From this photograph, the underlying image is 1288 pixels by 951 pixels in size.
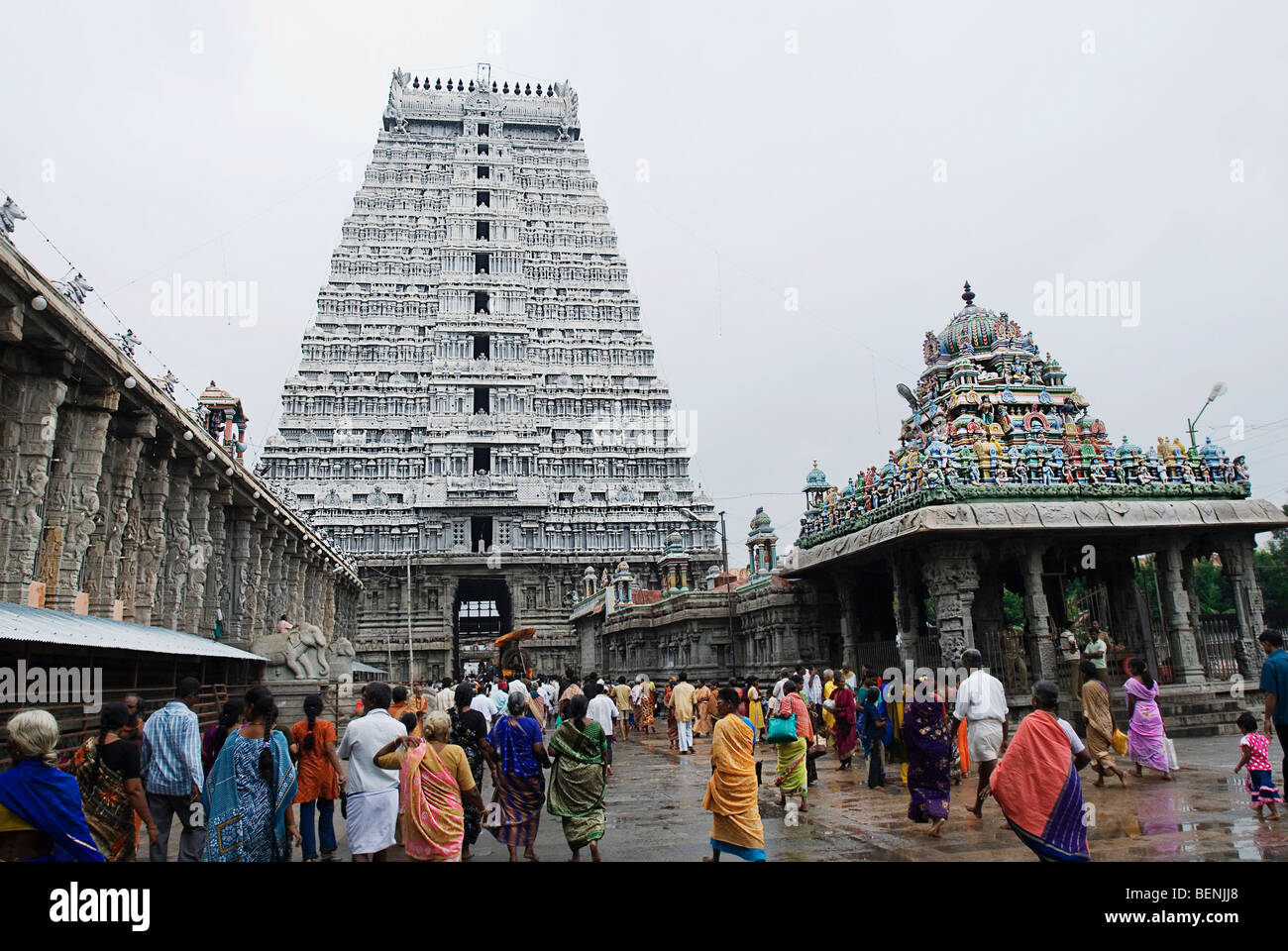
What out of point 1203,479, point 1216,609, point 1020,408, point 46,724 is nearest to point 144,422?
point 46,724

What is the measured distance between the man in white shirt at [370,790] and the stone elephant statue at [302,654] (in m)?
14.9

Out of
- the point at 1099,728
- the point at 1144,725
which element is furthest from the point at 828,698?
the point at 1144,725

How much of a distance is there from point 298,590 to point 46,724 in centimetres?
3077

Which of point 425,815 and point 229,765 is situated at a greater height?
point 229,765

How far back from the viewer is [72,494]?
14.9 m

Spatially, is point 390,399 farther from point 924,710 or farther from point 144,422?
point 924,710

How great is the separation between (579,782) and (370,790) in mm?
1879

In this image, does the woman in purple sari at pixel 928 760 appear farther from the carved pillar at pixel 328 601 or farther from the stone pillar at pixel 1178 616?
the carved pillar at pixel 328 601

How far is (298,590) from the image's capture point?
110 feet

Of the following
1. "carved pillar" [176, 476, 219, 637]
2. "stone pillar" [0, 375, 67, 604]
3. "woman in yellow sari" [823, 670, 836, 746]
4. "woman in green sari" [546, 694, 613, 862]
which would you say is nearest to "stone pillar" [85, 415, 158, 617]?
"stone pillar" [0, 375, 67, 604]

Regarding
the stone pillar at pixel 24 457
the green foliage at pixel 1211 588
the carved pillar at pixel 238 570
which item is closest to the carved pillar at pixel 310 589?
the carved pillar at pixel 238 570

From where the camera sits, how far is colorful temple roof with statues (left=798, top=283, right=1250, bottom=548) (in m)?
15.2

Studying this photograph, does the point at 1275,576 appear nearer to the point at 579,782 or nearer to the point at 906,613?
the point at 906,613

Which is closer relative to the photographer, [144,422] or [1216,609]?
[144,422]
